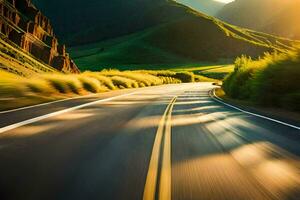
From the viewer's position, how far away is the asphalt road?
205 inches

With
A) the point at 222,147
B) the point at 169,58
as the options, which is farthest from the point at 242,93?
the point at 169,58

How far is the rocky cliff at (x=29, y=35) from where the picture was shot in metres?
91.4

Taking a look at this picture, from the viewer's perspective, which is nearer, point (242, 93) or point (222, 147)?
point (222, 147)

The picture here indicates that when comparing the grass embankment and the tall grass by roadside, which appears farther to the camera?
the tall grass by roadside

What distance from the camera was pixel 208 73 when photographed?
134m

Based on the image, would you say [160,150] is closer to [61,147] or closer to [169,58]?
[61,147]

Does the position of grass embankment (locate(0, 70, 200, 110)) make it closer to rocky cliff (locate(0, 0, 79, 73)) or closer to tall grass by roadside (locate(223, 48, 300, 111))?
tall grass by roadside (locate(223, 48, 300, 111))

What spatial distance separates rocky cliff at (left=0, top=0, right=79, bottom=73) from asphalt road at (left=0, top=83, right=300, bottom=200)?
82840 mm

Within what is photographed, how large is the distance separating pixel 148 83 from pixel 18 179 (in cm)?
4936

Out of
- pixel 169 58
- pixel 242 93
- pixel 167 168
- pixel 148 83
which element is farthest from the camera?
pixel 169 58

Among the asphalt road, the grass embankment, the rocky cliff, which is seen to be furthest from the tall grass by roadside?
the rocky cliff

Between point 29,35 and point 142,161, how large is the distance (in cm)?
9675

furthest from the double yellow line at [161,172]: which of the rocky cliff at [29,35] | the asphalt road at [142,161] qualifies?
the rocky cliff at [29,35]

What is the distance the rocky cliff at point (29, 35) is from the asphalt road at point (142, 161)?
272ft
